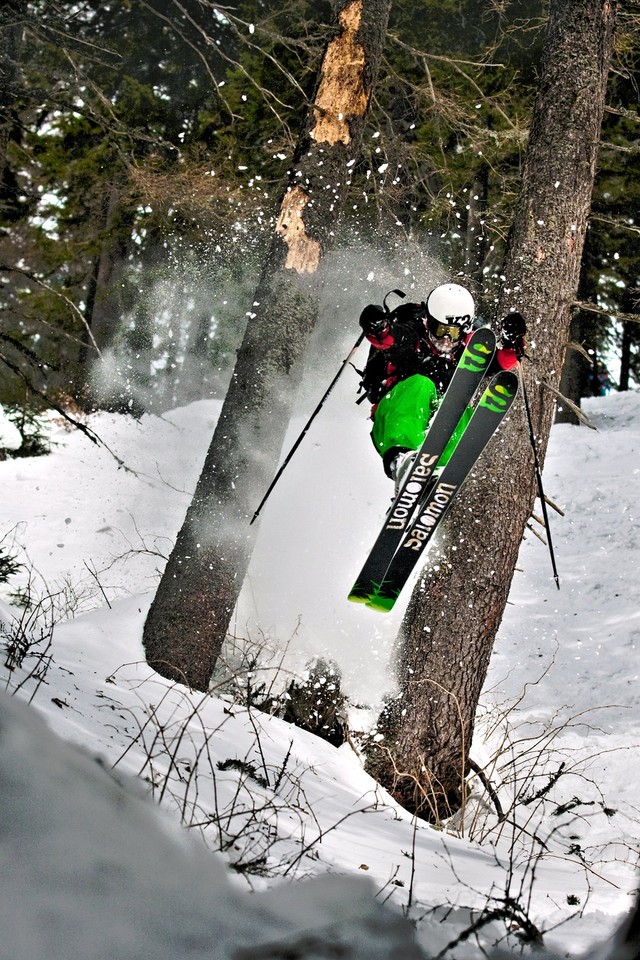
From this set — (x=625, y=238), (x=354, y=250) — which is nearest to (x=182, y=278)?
(x=354, y=250)

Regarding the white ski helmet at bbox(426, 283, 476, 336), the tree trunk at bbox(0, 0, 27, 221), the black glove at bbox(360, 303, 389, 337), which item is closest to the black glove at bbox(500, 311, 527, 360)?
the white ski helmet at bbox(426, 283, 476, 336)

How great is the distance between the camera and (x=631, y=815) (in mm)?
5148

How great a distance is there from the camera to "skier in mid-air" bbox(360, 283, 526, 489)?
4.75 metres

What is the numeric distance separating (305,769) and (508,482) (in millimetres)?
2187

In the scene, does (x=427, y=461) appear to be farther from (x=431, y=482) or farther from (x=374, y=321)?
(x=374, y=321)

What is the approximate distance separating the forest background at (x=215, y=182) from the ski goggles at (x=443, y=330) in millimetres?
3769

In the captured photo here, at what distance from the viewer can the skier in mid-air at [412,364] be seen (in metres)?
4.75

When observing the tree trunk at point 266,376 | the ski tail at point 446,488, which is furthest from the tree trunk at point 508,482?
the tree trunk at point 266,376

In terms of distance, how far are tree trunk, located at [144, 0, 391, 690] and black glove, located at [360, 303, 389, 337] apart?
114cm

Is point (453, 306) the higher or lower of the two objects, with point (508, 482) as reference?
higher

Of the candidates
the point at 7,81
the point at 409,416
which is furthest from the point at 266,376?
the point at 7,81

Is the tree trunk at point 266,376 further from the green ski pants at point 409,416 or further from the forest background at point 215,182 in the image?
the forest background at point 215,182

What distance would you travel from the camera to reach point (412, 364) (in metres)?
4.97

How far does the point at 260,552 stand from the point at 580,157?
176 inches
